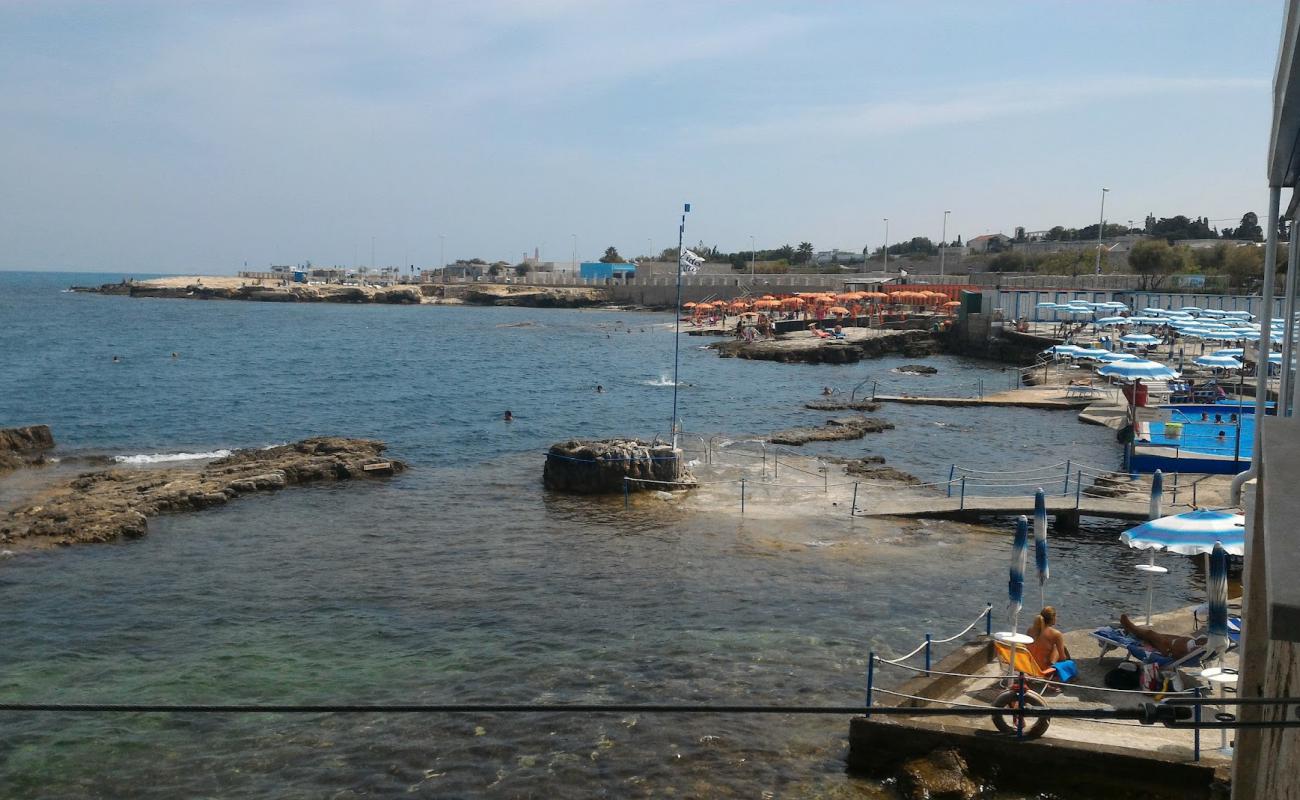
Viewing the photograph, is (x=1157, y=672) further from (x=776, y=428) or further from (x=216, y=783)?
(x=776, y=428)

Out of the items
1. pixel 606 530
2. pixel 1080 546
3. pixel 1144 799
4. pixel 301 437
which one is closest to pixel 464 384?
pixel 301 437

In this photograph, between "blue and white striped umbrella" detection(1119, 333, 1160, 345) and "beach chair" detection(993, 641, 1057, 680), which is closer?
"beach chair" detection(993, 641, 1057, 680)

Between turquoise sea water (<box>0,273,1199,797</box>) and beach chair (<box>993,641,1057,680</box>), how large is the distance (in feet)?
7.41

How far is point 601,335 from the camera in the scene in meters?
109

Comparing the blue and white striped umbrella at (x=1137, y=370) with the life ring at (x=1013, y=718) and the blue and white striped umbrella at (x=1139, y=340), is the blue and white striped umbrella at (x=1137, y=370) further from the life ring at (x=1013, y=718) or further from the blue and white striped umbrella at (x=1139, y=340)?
the blue and white striped umbrella at (x=1139, y=340)

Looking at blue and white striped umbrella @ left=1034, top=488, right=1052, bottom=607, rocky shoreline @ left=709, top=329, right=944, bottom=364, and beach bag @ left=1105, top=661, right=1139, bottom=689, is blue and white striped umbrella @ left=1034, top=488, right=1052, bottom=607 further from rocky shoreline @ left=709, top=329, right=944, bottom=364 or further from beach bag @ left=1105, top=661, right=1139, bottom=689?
rocky shoreline @ left=709, top=329, right=944, bottom=364

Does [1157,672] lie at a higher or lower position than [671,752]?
higher

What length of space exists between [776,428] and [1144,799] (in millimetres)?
32139

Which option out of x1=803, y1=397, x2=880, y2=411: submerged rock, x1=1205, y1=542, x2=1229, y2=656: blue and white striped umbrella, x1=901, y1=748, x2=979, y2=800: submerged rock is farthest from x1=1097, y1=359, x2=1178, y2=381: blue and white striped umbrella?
x1=901, y1=748, x2=979, y2=800: submerged rock

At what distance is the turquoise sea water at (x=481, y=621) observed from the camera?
13352 millimetres

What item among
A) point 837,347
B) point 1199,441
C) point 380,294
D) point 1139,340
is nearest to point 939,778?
point 1199,441

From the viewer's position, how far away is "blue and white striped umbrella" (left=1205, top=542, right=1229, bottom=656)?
12.2 meters

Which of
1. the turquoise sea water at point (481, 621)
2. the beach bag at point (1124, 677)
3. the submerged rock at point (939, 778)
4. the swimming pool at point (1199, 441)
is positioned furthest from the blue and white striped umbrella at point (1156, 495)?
the submerged rock at point (939, 778)

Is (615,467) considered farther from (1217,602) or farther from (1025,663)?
(1217,602)
